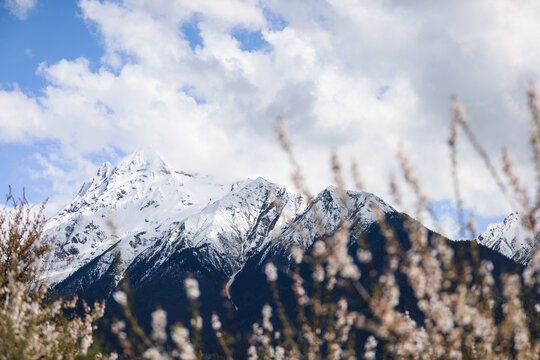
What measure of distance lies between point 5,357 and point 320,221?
834 cm

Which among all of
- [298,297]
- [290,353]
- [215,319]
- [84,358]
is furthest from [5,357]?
[298,297]

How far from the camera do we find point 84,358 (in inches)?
405

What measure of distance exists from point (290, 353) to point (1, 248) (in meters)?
16.2

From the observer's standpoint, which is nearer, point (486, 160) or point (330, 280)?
point (486, 160)

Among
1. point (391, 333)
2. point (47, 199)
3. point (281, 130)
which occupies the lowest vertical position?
point (391, 333)

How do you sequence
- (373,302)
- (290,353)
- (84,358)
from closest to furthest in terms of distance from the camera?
(373,302)
(290,353)
(84,358)

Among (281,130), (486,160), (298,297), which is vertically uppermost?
(281,130)

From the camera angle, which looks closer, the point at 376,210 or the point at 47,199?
the point at 376,210

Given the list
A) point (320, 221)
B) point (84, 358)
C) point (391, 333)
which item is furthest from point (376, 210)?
point (84, 358)

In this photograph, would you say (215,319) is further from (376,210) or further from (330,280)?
(376,210)

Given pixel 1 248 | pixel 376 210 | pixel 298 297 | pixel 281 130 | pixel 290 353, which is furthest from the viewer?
pixel 1 248

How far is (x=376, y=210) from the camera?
4.82m

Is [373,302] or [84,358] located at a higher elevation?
[84,358]

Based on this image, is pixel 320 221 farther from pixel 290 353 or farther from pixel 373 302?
pixel 290 353
